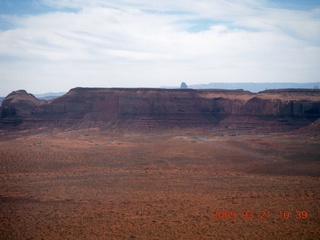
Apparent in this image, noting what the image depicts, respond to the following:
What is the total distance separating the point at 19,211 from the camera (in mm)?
15180

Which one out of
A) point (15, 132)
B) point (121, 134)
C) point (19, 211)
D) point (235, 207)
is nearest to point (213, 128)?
point (121, 134)

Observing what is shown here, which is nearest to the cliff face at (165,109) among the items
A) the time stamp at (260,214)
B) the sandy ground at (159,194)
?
the sandy ground at (159,194)

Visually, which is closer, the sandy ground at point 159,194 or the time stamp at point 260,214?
the sandy ground at point 159,194

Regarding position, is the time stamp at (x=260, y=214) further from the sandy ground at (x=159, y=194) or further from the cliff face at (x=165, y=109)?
the cliff face at (x=165, y=109)

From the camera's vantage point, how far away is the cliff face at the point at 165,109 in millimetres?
55750

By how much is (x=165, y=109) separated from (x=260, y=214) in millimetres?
44876

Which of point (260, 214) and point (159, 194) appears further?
point (159, 194)

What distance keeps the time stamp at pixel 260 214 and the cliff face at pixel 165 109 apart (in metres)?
40.9

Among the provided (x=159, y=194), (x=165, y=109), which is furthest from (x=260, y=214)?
(x=165, y=109)

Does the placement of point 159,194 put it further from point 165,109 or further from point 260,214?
point 165,109

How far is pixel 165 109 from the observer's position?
5903 cm

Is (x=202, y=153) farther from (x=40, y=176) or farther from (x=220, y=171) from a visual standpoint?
(x=40, y=176)

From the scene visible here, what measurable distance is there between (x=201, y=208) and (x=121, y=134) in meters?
36.6

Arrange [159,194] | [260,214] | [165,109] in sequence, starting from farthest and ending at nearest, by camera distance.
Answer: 1. [165,109]
2. [159,194]
3. [260,214]
